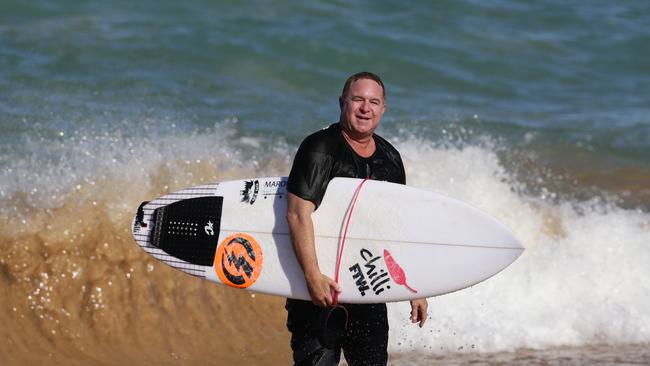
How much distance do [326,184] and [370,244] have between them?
458mm

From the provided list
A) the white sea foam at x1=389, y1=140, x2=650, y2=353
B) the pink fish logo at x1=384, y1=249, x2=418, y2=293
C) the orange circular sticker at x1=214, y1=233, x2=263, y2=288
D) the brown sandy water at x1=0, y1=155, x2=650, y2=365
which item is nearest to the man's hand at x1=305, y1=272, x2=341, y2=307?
the pink fish logo at x1=384, y1=249, x2=418, y2=293

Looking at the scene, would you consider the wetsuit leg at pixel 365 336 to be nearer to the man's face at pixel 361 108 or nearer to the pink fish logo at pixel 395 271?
the pink fish logo at pixel 395 271

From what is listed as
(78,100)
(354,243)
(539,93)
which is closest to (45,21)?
(78,100)

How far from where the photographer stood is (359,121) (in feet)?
13.1

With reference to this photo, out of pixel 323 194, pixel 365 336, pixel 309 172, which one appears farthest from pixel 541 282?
pixel 309 172

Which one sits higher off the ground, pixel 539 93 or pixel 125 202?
pixel 539 93

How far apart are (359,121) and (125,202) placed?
A: 331cm

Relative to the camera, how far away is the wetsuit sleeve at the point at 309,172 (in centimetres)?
391

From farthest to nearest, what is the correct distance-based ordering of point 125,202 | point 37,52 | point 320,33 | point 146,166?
point 320,33
point 37,52
point 146,166
point 125,202

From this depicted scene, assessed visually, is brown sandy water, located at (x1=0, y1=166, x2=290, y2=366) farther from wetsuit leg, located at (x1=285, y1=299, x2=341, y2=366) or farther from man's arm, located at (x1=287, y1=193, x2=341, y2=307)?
man's arm, located at (x1=287, y1=193, x2=341, y2=307)

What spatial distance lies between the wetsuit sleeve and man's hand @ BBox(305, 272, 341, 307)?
0.29m

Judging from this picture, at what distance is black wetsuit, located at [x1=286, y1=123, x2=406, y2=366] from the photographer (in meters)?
3.92

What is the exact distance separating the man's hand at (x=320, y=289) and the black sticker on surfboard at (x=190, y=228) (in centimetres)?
76

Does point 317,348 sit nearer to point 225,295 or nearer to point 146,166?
point 225,295
